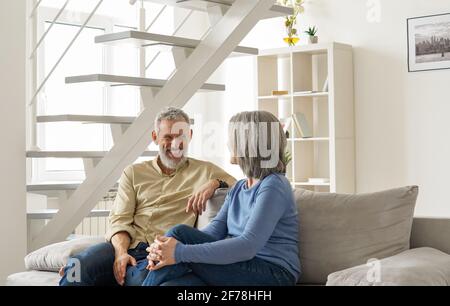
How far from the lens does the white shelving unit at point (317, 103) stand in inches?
217

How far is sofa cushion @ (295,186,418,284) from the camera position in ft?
8.70

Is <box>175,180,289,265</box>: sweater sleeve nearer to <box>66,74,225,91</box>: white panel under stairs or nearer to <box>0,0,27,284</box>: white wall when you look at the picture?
<box>66,74,225,91</box>: white panel under stairs

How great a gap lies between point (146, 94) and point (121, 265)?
1.52 m

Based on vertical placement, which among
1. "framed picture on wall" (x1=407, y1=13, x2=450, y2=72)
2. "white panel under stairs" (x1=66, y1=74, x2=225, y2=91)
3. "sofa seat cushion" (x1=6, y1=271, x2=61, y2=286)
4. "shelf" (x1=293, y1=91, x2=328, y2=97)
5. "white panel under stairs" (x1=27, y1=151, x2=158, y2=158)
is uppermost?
"framed picture on wall" (x1=407, y1=13, x2=450, y2=72)

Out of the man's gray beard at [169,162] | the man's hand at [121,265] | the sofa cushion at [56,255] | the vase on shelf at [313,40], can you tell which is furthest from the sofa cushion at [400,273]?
the vase on shelf at [313,40]

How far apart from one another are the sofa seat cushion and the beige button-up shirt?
0.27 m

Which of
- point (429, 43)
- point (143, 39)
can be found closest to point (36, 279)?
point (143, 39)

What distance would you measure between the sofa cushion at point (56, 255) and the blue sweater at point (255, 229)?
2.01 feet

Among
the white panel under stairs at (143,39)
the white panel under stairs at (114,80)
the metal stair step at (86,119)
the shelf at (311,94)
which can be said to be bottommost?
the metal stair step at (86,119)

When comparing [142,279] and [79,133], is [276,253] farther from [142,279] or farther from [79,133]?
[79,133]

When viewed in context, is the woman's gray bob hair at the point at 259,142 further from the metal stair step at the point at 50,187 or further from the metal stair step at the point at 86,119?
the metal stair step at the point at 50,187

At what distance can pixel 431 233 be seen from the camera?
8.86 ft

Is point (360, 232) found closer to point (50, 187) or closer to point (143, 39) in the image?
point (143, 39)

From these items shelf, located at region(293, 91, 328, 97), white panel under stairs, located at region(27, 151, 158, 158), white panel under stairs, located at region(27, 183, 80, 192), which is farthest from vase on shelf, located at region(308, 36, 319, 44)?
white panel under stairs, located at region(27, 183, 80, 192)
